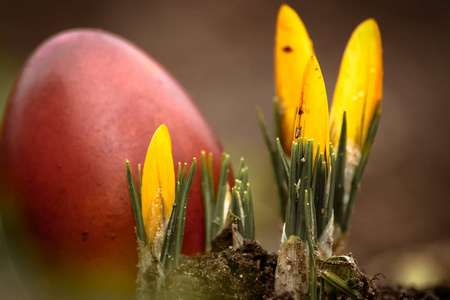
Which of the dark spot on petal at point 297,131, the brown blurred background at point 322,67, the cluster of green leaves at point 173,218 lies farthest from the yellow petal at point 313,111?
the brown blurred background at point 322,67

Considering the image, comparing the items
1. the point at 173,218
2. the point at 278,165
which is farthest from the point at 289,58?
the point at 173,218

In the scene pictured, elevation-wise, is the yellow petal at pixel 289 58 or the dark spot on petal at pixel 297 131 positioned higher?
the yellow petal at pixel 289 58

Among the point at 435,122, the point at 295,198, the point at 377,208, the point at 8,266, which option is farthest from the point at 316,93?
the point at 435,122

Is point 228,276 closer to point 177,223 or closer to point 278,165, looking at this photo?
point 177,223

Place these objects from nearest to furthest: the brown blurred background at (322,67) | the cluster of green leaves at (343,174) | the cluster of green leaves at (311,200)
→ the cluster of green leaves at (311,200) < the cluster of green leaves at (343,174) < the brown blurred background at (322,67)

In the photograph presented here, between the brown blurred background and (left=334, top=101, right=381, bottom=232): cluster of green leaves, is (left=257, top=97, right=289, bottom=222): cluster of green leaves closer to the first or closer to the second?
(left=334, top=101, right=381, bottom=232): cluster of green leaves

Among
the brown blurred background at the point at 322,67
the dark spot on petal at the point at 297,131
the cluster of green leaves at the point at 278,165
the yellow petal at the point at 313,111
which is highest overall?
the brown blurred background at the point at 322,67

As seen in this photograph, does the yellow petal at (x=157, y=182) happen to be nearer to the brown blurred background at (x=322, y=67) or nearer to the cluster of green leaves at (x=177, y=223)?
the cluster of green leaves at (x=177, y=223)

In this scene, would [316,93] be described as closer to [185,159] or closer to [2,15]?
[185,159]
